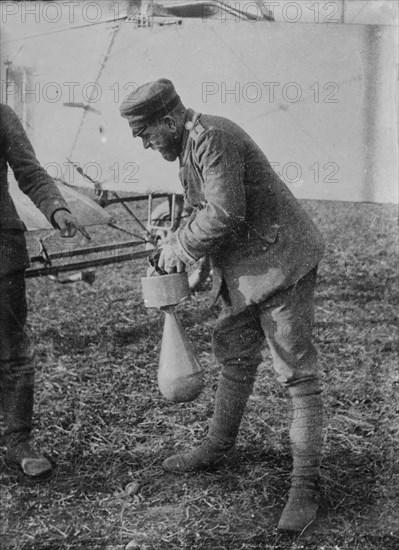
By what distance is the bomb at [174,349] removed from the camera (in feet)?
8.84

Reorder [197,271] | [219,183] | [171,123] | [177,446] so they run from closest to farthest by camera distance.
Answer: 1. [219,183]
2. [171,123]
3. [177,446]
4. [197,271]

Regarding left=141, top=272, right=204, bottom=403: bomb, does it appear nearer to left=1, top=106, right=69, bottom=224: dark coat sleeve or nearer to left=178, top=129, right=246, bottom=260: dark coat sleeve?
left=178, top=129, right=246, bottom=260: dark coat sleeve

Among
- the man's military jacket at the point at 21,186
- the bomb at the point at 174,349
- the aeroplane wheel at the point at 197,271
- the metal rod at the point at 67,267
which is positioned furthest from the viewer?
the aeroplane wheel at the point at 197,271

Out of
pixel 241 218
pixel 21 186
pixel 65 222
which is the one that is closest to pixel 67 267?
pixel 21 186

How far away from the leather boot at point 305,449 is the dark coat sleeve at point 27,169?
1.38 metres

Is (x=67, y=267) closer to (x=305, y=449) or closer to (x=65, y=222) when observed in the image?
(x=65, y=222)

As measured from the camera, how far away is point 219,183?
2.44m

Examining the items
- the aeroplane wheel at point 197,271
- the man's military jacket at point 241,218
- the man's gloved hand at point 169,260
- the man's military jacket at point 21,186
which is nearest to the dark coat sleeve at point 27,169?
the man's military jacket at point 21,186

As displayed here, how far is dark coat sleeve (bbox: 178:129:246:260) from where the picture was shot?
8.02 feet

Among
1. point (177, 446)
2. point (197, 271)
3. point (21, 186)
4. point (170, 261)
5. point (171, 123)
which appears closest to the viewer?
point (171, 123)

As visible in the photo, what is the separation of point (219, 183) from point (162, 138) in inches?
13.7

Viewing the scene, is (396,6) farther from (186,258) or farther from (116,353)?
(116,353)

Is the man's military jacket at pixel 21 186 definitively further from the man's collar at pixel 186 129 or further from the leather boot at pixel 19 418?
the man's collar at pixel 186 129

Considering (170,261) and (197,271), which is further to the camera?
(197,271)
